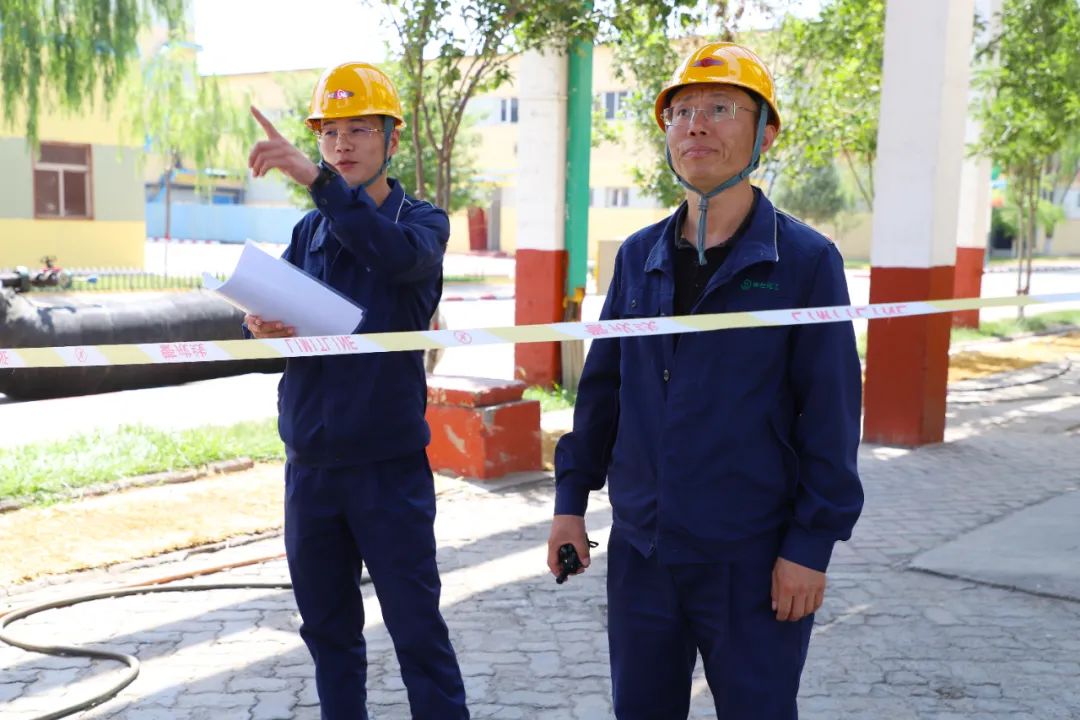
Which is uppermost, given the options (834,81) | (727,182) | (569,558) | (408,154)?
(834,81)

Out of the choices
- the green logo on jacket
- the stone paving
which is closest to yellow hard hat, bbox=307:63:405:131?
the green logo on jacket

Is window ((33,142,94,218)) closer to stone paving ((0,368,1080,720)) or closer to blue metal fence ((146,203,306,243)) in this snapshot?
stone paving ((0,368,1080,720))

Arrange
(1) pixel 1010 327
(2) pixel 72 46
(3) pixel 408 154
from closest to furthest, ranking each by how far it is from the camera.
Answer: (2) pixel 72 46 < (1) pixel 1010 327 < (3) pixel 408 154

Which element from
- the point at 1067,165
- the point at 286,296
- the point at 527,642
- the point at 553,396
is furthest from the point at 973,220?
the point at 1067,165

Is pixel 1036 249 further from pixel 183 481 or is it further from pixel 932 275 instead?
pixel 183 481

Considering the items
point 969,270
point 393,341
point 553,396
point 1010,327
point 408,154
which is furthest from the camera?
point 408,154

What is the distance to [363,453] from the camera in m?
3.10

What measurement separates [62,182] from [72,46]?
10.0m

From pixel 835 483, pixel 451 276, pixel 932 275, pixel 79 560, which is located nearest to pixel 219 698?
pixel 79 560

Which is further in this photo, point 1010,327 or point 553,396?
point 1010,327

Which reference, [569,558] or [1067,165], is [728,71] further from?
[1067,165]

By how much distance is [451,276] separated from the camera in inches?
1329

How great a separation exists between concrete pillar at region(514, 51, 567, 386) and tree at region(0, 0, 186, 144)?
10.3 m

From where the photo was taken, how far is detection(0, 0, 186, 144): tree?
59.0ft
